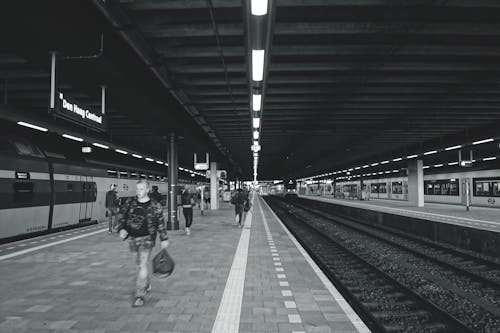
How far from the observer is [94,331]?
4246mm

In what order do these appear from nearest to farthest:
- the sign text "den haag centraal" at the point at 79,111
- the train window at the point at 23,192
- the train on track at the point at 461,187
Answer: the sign text "den haag centraal" at the point at 79,111
the train window at the point at 23,192
the train on track at the point at 461,187

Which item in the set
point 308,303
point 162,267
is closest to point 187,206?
point 162,267

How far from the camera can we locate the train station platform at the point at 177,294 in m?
4.50

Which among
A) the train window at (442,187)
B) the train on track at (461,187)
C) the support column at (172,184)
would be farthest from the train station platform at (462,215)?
the support column at (172,184)

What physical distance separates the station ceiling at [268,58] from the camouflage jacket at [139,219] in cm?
299

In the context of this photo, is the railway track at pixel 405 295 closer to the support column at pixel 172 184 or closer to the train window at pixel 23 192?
the support column at pixel 172 184

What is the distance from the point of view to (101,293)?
582cm

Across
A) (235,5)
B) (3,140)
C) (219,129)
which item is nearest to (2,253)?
(3,140)

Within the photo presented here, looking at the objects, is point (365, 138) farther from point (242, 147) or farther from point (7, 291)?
point (7, 291)

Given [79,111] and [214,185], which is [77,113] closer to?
[79,111]

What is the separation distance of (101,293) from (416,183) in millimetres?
31341

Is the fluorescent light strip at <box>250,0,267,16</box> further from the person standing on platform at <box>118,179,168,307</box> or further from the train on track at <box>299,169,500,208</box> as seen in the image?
the train on track at <box>299,169,500,208</box>

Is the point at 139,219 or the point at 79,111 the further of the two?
the point at 79,111

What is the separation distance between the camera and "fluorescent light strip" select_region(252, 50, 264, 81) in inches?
266
